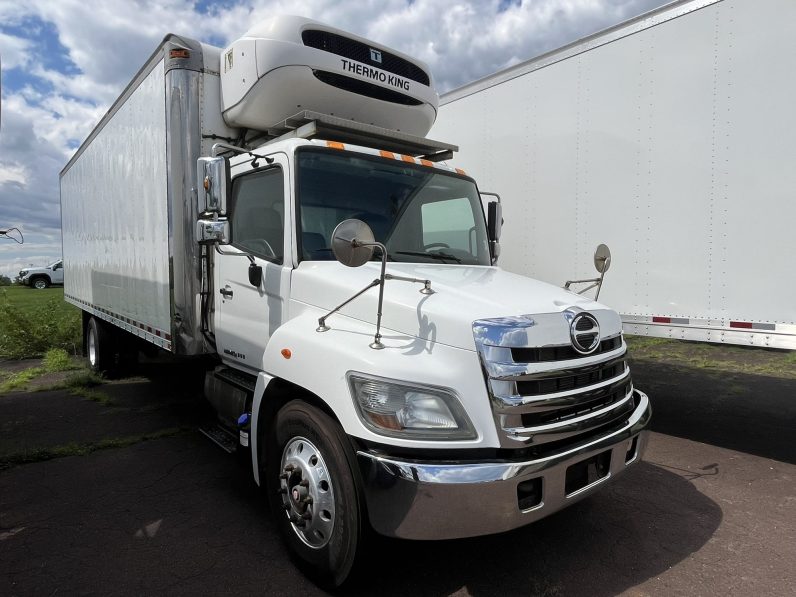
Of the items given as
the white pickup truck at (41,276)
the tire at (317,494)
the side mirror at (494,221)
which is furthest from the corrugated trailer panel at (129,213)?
the white pickup truck at (41,276)

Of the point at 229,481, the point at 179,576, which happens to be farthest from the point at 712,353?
the point at 179,576

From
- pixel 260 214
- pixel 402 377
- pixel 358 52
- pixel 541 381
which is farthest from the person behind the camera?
pixel 358 52

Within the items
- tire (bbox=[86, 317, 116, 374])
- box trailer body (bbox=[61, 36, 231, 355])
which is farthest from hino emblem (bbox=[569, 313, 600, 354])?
tire (bbox=[86, 317, 116, 374])

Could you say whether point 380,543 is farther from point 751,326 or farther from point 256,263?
point 751,326

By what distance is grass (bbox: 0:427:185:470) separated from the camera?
4611 mm

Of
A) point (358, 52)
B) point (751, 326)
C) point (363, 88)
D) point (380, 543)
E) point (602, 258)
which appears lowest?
point (380, 543)

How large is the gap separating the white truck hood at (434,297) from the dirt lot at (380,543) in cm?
110

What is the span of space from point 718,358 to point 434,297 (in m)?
9.12

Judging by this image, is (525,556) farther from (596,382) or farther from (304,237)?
(304,237)

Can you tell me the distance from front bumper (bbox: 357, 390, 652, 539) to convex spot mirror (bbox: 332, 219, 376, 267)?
36.5 inches

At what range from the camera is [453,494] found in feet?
7.47

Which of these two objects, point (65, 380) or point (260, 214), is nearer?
point (260, 214)

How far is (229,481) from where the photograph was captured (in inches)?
165

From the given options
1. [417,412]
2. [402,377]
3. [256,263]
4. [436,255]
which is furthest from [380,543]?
[256,263]
